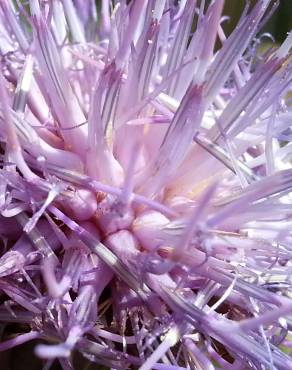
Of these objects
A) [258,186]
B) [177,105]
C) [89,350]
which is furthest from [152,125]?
[89,350]

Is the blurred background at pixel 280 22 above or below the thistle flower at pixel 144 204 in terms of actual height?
above

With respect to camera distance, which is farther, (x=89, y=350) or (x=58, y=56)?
(x=58, y=56)

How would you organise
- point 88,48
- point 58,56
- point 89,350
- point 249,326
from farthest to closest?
point 88,48
point 58,56
point 89,350
point 249,326

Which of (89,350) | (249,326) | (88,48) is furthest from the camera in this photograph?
(88,48)

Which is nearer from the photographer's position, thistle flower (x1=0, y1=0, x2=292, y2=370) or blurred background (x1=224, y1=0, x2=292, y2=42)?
thistle flower (x1=0, y1=0, x2=292, y2=370)

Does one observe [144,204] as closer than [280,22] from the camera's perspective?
Yes

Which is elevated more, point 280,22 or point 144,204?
point 280,22

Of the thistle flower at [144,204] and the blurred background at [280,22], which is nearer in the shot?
the thistle flower at [144,204]

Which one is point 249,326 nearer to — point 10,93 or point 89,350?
point 89,350
